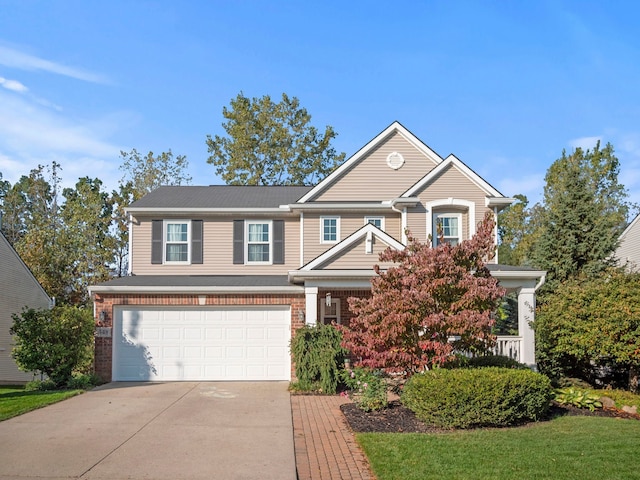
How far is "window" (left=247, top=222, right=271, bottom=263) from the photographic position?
65.8 ft

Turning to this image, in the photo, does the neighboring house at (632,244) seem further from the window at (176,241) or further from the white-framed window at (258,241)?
the window at (176,241)

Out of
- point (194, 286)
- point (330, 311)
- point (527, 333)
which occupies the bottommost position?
point (527, 333)

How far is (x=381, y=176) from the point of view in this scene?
20266mm

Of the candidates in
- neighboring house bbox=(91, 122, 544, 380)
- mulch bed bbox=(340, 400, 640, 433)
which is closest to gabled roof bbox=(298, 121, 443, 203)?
neighboring house bbox=(91, 122, 544, 380)

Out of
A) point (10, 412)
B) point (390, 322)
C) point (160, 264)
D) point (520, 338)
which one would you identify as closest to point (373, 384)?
point (390, 322)

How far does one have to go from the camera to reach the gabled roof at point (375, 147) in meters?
20.1

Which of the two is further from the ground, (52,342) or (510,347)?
(52,342)

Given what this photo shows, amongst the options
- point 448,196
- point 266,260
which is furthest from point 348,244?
point 266,260

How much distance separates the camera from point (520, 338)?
52.2 ft

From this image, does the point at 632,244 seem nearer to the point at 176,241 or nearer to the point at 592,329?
the point at 592,329

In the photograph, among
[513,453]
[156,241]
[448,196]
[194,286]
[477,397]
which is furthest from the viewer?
[156,241]

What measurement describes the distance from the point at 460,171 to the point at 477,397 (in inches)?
395

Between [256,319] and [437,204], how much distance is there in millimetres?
6550

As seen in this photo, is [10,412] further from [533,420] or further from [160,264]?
[533,420]
